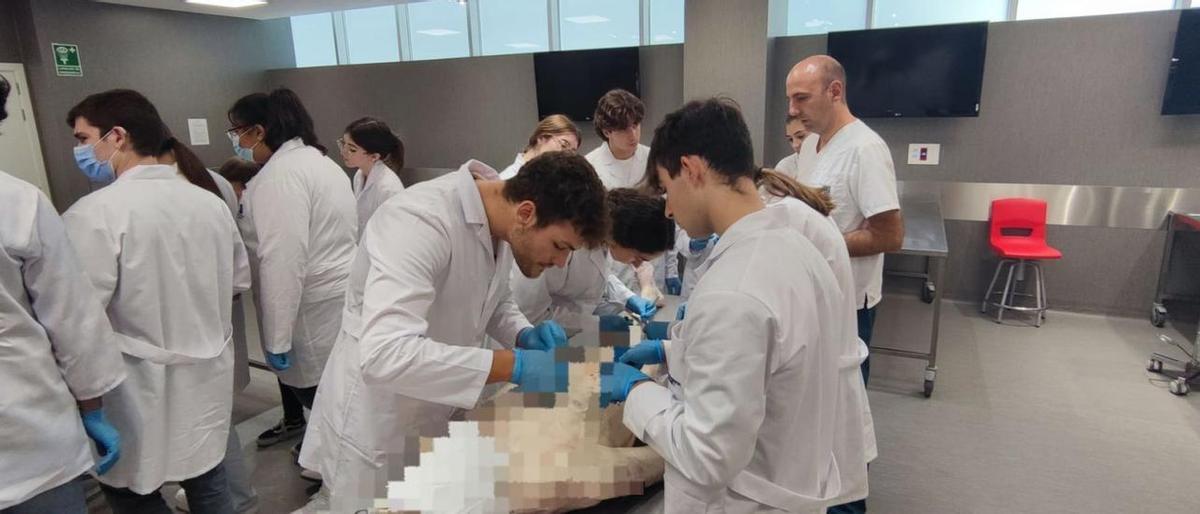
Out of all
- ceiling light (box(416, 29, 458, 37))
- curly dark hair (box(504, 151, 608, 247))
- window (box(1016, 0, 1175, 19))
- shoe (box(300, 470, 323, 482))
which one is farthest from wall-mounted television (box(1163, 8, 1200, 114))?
ceiling light (box(416, 29, 458, 37))

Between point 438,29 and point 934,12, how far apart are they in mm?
4741

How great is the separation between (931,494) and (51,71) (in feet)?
21.8

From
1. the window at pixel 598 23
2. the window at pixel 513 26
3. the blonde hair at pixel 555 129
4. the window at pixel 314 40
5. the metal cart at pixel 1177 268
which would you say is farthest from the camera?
the window at pixel 314 40

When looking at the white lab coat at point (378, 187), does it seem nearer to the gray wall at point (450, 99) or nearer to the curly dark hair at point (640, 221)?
the curly dark hair at point (640, 221)

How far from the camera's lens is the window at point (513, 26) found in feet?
20.8

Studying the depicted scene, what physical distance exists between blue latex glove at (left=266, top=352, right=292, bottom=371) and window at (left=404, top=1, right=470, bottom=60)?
4.78 m

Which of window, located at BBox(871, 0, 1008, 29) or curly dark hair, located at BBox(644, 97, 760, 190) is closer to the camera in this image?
curly dark hair, located at BBox(644, 97, 760, 190)

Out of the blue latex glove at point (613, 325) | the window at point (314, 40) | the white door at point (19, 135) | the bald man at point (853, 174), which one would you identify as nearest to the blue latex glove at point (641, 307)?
the blue latex glove at point (613, 325)

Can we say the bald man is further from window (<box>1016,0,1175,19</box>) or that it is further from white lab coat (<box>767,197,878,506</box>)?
window (<box>1016,0,1175,19</box>)

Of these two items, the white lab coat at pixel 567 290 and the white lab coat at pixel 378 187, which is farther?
the white lab coat at pixel 378 187

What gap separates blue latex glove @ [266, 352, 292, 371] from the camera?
2.41 meters

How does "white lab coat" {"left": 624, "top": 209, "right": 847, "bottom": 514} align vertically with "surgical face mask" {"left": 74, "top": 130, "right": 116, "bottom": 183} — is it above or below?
below

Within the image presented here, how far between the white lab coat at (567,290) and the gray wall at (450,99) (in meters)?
3.44

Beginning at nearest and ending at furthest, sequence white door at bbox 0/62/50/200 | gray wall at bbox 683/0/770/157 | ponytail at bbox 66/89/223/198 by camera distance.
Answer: ponytail at bbox 66/89/223/198
gray wall at bbox 683/0/770/157
white door at bbox 0/62/50/200
